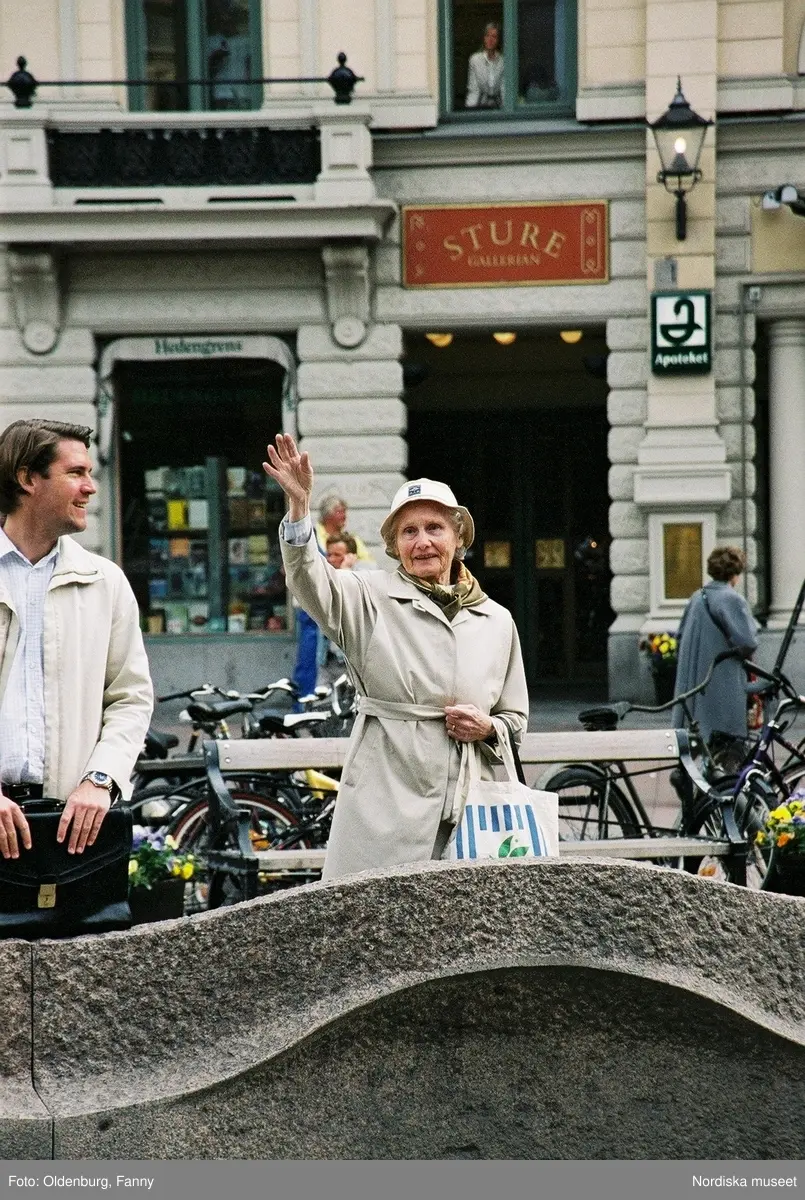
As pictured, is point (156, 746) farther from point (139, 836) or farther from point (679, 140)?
→ point (679, 140)

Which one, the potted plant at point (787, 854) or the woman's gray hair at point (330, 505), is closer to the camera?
the potted plant at point (787, 854)

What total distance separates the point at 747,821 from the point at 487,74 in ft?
37.4

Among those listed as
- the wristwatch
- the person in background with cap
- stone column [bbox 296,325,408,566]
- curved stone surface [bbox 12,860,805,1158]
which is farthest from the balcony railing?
curved stone surface [bbox 12,860,805,1158]

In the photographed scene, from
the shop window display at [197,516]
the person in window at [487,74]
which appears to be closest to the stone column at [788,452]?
the person in window at [487,74]

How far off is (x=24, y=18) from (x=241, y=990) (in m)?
15.4

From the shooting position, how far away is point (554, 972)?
310 centimetres

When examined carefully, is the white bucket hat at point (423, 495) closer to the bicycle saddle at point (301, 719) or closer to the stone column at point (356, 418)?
the bicycle saddle at point (301, 719)

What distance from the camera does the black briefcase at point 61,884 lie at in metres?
3.43

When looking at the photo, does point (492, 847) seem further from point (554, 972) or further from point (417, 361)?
point (417, 361)

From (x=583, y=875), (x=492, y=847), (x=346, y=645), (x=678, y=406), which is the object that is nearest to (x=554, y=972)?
(x=583, y=875)

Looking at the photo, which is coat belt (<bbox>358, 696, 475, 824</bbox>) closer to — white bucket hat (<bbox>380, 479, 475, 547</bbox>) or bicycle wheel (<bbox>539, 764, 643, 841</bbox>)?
white bucket hat (<bbox>380, 479, 475, 547</bbox>)

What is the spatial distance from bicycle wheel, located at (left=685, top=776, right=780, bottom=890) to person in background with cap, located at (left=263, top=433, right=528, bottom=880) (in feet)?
9.71

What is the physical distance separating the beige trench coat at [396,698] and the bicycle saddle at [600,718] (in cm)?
392

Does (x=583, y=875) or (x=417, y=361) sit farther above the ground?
(x=417, y=361)
